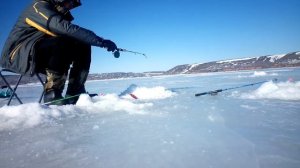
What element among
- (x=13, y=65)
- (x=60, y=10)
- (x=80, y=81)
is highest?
(x=60, y=10)

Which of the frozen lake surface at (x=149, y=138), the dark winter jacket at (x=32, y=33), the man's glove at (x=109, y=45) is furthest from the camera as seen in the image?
the man's glove at (x=109, y=45)

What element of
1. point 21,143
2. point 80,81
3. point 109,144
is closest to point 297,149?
point 109,144

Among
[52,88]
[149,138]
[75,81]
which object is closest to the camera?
[149,138]

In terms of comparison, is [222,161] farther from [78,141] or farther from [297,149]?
[78,141]

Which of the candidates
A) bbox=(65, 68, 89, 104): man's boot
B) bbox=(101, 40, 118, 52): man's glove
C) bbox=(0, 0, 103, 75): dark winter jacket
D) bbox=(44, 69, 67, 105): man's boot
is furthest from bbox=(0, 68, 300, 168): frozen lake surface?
bbox=(101, 40, 118, 52): man's glove

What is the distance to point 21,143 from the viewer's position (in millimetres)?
1477

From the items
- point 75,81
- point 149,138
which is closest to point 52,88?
point 75,81

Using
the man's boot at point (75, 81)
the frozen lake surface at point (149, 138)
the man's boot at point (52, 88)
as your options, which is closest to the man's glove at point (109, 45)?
the man's boot at point (75, 81)

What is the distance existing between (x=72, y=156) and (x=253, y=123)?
1.47 meters

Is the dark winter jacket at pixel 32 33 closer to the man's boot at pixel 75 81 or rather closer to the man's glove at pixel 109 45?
the man's glove at pixel 109 45

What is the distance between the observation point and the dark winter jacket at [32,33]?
2598mm

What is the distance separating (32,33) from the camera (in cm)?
277

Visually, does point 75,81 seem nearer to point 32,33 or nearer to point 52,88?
point 52,88

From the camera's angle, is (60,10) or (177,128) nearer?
(177,128)
